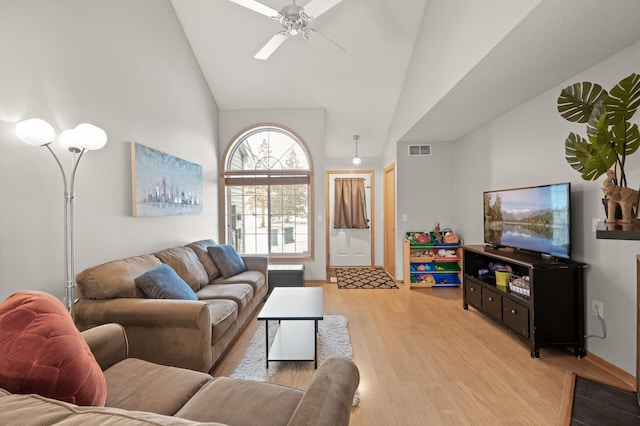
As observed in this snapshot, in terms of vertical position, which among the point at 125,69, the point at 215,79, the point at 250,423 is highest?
the point at 215,79

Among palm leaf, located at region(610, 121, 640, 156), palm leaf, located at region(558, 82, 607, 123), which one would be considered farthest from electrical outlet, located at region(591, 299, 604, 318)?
palm leaf, located at region(558, 82, 607, 123)

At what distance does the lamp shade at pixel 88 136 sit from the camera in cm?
183

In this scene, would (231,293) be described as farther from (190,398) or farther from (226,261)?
(190,398)

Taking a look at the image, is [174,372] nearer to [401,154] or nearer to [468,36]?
[468,36]

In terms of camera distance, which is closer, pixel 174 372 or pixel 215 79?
pixel 174 372

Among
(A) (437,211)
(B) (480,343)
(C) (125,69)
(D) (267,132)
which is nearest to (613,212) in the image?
(B) (480,343)

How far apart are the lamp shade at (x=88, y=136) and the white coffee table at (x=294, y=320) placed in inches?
65.0

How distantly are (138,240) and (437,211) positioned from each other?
14.1 ft

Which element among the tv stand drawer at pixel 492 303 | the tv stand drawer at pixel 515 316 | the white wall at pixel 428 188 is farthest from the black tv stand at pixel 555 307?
the white wall at pixel 428 188

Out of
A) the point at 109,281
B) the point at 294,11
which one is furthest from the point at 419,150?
the point at 109,281

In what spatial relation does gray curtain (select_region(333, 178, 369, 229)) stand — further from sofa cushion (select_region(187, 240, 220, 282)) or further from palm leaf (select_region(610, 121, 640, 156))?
palm leaf (select_region(610, 121, 640, 156))

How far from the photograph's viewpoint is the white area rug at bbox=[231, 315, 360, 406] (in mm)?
2143

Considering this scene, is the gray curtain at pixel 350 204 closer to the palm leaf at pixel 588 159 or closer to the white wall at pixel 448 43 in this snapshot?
the white wall at pixel 448 43

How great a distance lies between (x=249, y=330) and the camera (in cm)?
304
